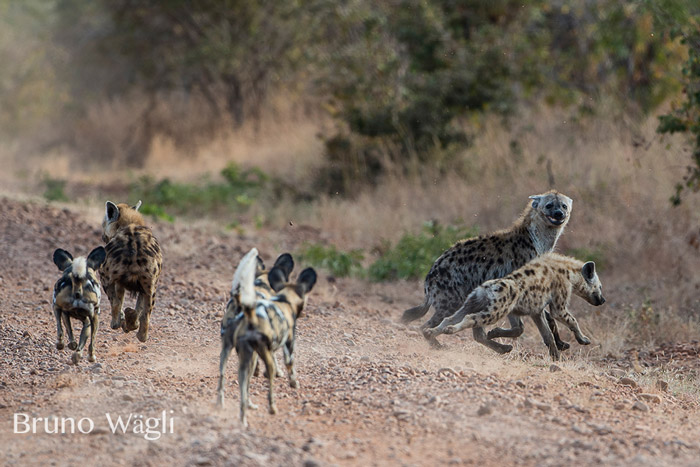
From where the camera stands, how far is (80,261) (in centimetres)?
739

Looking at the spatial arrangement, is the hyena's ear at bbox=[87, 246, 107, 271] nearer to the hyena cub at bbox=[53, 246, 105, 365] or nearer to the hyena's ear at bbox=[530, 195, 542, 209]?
the hyena cub at bbox=[53, 246, 105, 365]

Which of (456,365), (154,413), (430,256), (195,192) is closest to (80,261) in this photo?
(154,413)

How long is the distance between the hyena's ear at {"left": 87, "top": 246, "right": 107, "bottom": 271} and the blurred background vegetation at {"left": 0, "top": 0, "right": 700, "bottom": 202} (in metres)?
6.77

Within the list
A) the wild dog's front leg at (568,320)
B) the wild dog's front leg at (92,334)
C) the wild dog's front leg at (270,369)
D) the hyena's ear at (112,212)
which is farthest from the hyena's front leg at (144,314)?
the wild dog's front leg at (568,320)

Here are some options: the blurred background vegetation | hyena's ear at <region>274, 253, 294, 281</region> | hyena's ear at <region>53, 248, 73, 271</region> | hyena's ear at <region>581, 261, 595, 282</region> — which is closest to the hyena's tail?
hyena's ear at <region>581, 261, 595, 282</region>

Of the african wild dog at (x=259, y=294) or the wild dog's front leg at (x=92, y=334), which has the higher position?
the african wild dog at (x=259, y=294)

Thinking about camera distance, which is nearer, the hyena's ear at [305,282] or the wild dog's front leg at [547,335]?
the hyena's ear at [305,282]

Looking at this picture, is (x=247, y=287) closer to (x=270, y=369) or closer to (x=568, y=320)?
(x=270, y=369)

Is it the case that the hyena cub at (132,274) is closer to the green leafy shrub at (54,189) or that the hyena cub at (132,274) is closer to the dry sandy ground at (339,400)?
the dry sandy ground at (339,400)

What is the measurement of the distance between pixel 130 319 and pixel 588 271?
4.16 m

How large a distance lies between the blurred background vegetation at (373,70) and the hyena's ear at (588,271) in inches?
123

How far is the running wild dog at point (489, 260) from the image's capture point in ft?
28.8

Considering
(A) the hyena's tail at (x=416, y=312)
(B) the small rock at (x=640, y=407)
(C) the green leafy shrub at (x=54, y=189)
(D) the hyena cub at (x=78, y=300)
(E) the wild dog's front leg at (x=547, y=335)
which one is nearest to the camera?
(B) the small rock at (x=640, y=407)

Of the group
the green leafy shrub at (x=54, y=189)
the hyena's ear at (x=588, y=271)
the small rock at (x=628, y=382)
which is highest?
the green leafy shrub at (x=54, y=189)
